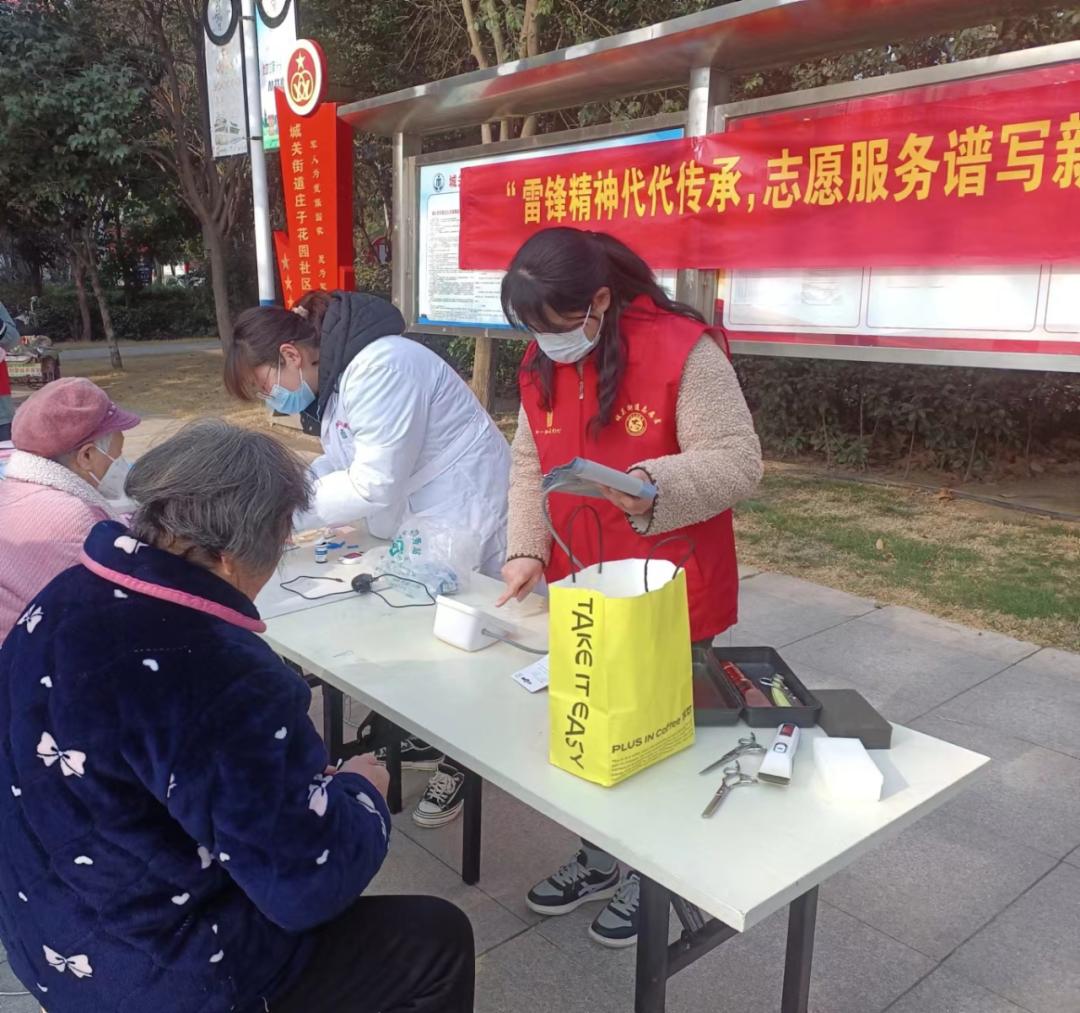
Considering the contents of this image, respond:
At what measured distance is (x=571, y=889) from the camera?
2.19 metres

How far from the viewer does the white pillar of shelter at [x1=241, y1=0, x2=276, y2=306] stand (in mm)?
5992

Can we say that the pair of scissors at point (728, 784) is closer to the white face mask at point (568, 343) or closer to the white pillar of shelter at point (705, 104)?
the white face mask at point (568, 343)

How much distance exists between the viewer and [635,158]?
358 centimetres

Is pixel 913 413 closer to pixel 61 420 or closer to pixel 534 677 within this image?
pixel 534 677

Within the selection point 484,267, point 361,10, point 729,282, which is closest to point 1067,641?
point 729,282

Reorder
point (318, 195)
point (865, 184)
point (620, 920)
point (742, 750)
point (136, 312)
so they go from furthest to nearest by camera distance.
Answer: point (136, 312) → point (318, 195) → point (865, 184) → point (620, 920) → point (742, 750)

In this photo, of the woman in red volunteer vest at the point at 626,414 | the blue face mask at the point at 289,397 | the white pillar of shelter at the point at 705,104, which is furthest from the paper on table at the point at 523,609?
the white pillar of shelter at the point at 705,104

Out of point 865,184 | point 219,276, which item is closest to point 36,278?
point 219,276

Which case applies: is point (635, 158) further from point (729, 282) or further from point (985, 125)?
point (985, 125)

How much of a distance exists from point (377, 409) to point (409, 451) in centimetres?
14

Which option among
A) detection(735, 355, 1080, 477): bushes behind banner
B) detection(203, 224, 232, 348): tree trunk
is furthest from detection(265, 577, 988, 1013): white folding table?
detection(203, 224, 232, 348): tree trunk

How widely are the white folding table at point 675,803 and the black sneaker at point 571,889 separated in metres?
0.66

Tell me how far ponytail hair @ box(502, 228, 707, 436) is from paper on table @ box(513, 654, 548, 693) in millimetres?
491

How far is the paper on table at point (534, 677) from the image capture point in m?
1.72
